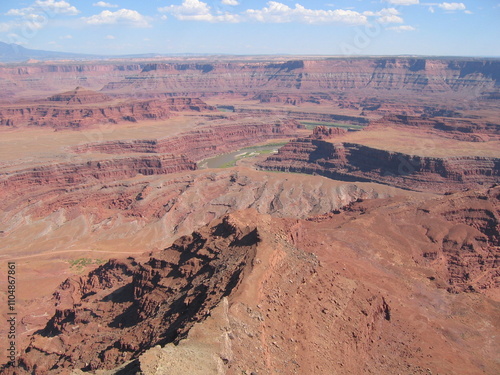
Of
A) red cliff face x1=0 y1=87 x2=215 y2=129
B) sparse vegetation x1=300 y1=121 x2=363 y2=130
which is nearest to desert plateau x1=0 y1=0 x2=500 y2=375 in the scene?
red cliff face x1=0 y1=87 x2=215 y2=129

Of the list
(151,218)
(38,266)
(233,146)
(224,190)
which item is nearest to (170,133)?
(233,146)

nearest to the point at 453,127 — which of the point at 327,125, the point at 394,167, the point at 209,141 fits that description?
the point at 394,167

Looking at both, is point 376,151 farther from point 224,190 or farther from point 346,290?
point 346,290

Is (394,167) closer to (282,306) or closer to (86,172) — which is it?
(86,172)

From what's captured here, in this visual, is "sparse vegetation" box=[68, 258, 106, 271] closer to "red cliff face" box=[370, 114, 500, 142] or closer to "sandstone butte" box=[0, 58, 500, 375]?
"sandstone butte" box=[0, 58, 500, 375]

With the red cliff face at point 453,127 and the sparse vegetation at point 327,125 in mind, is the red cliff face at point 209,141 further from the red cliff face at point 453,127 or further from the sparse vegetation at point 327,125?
the red cliff face at point 453,127

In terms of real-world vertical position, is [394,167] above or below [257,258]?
below
